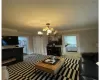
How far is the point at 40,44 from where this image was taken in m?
7.91

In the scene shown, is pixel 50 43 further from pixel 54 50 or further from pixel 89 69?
pixel 89 69

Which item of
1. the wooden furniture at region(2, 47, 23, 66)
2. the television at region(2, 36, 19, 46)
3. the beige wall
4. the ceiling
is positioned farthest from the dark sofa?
the television at region(2, 36, 19, 46)

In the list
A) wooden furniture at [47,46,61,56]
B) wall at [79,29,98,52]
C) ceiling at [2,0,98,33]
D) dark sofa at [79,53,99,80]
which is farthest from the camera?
wooden furniture at [47,46,61,56]

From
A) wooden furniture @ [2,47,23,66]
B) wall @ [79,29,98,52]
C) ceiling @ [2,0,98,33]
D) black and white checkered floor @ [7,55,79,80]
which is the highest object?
ceiling @ [2,0,98,33]

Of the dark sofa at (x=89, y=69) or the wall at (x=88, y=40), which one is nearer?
the dark sofa at (x=89, y=69)

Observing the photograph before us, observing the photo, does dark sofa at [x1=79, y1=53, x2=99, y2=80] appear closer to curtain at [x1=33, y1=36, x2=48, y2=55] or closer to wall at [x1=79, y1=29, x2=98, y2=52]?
wall at [x1=79, y1=29, x2=98, y2=52]

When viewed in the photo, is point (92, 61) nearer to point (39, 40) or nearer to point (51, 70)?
point (51, 70)

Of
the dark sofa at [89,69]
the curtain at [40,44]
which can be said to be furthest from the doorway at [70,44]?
the dark sofa at [89,69]

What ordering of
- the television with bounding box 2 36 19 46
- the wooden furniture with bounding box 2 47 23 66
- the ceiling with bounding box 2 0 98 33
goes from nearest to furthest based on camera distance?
the ceiling with bounding box 2 0 98 33 < the wooden furniture with bounding box 2 47 23 66 < the television with bounding box 2 36 19 46

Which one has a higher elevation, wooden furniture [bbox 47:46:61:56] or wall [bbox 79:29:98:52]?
wall [bbox 79:29:98:52]

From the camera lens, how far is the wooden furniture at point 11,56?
176 inches

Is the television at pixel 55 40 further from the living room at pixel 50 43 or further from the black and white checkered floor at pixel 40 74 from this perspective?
the black and white checkered floor at pixel 40 74

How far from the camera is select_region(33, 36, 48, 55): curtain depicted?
305 inches

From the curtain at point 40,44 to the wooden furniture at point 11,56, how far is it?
2.73 metres
